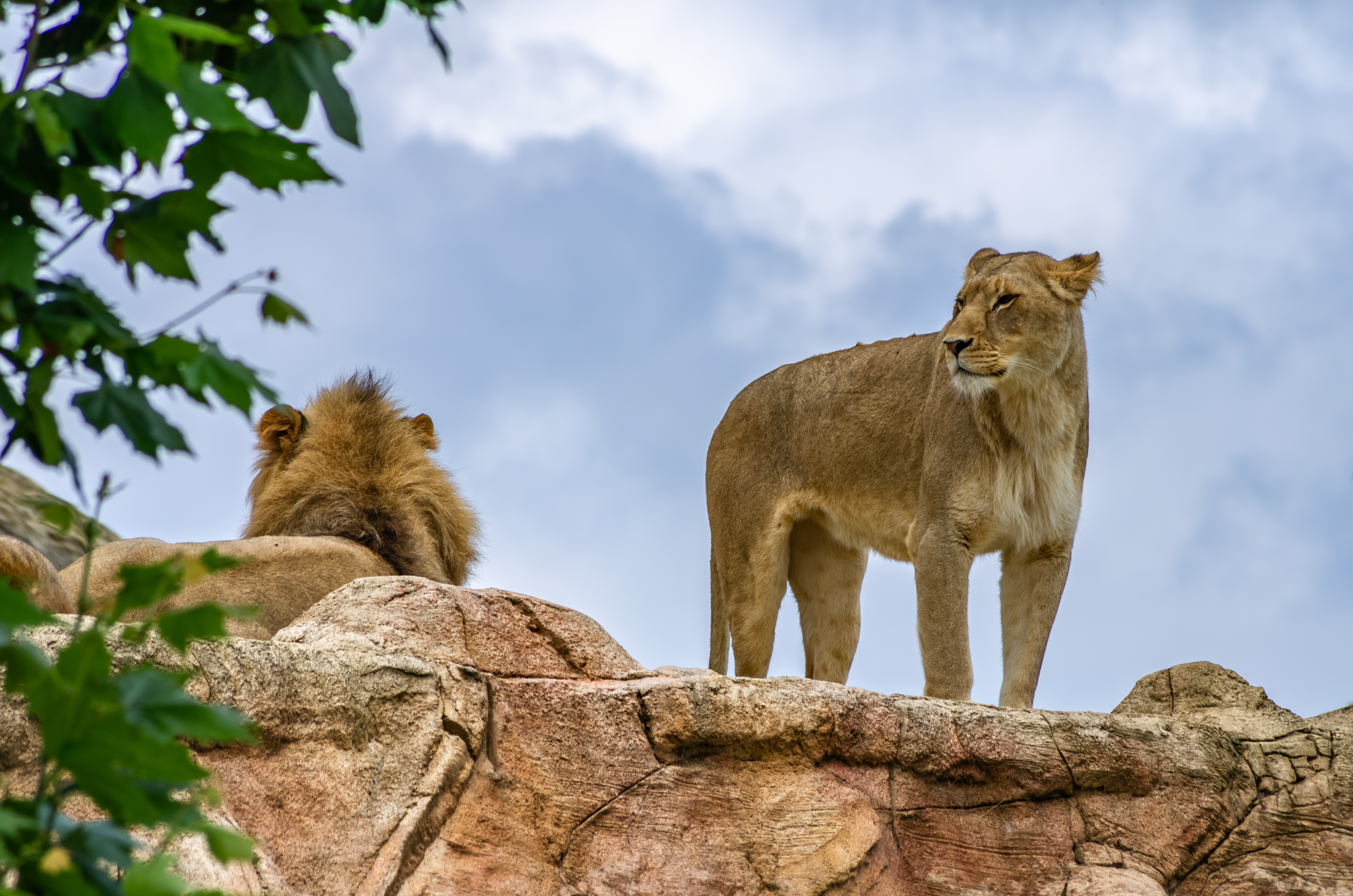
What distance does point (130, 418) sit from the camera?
7.09 feet

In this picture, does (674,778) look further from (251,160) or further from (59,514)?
(251,160)

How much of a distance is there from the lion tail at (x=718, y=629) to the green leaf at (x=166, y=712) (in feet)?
22.5

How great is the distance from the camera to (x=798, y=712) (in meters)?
5.02

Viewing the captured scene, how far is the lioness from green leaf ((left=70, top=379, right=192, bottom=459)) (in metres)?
5.56

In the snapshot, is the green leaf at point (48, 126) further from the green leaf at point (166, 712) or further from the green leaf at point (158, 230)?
the green leaf at point (166, 712)

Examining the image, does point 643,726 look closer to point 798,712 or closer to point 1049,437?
point 798,712

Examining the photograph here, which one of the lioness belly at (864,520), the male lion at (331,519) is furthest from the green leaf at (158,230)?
the lioness belly at (864,520)

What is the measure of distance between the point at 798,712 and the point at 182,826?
3283 millimetres

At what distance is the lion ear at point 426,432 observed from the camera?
712 centimetres

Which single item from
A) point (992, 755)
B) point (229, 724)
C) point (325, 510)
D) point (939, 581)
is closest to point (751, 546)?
point (939, 581)

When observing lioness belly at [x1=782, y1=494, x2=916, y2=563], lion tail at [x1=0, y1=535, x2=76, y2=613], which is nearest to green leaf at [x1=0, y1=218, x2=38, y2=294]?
lion tail at [x1=0, y1=535, x2=76, y2=613]

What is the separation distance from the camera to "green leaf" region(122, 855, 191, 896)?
188 cm

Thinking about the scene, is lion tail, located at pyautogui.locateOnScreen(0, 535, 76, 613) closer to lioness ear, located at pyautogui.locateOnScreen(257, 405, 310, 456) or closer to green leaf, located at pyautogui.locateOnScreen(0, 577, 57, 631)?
lioness ear, located at pyautogui.locateOnScreen(257, 405, 310, 456)

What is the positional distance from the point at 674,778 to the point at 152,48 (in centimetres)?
343
